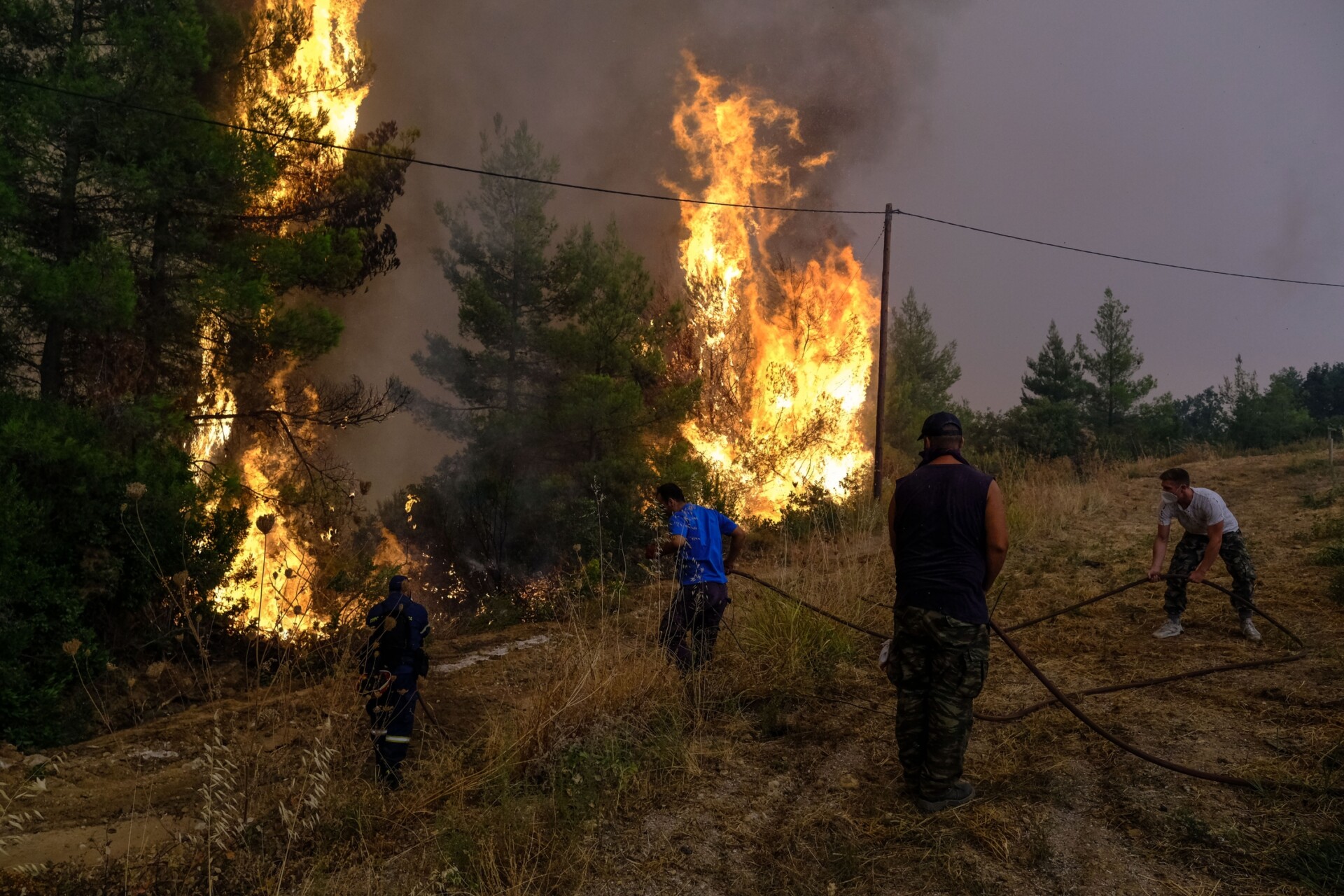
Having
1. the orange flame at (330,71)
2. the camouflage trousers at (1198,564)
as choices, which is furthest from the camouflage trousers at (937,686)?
Answer: the orange flame at (330,71)

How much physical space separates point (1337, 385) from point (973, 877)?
64.5 metres

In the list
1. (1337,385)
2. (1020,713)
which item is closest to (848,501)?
(1020,713)

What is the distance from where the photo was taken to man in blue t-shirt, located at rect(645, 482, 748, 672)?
19.6 feet

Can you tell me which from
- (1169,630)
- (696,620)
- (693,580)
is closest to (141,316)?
(693,580)

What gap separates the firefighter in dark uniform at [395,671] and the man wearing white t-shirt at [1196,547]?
5.87 metres

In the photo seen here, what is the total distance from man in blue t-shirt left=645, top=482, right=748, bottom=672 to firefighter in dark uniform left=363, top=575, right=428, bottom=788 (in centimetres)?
172

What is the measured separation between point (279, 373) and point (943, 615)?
12167 mm

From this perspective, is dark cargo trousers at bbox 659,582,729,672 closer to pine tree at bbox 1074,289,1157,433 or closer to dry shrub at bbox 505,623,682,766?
dry shrub at bbox 505,623,682,766

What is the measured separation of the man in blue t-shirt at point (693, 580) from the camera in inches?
236

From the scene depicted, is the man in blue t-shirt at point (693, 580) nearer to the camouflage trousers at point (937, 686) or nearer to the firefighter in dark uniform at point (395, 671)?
the firefighter in dark uniform at point (395, 671)

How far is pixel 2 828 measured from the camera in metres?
5.19

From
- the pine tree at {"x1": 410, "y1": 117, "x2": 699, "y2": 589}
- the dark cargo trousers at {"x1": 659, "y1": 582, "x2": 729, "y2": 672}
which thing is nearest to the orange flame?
the pine tree at {"x1": 410, "y1": 117, "x2": 699, "y2": 589}

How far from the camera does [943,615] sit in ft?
13.5

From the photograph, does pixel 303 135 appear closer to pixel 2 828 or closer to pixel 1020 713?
pixel 2 828
